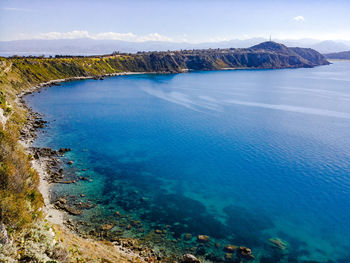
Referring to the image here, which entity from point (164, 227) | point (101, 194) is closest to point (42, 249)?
point (164, 227)

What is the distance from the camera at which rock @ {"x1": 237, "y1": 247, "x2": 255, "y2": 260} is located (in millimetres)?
27391

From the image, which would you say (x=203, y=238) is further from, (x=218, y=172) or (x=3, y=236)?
(x=3, y=236)

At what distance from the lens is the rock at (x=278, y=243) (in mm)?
29094

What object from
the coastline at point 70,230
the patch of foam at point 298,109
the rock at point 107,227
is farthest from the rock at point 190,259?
the patch of foam at point 298,109

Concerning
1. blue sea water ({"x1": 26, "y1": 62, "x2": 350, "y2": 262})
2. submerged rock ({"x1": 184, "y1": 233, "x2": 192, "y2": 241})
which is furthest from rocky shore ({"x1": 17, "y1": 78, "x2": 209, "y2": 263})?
submerged rock ({"x1": 184, "y1": 233, "x2": 192, "y2": 241})

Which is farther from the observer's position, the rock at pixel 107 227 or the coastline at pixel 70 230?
the rock at pixel 107 227

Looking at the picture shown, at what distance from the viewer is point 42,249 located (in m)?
19.9

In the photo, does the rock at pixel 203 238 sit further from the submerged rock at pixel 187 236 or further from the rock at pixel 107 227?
the rock at pixel 107 227

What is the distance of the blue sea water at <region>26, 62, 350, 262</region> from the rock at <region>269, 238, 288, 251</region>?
1.68 ft

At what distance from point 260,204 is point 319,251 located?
33.3 feet

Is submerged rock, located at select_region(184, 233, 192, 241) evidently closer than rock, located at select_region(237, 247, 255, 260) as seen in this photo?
No

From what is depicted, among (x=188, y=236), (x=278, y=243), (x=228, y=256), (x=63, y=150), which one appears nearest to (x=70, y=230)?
(x=188, y=236)

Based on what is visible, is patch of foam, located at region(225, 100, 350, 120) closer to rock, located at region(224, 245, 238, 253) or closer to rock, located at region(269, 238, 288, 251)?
rock, located at region(269, 238, 288, 251)

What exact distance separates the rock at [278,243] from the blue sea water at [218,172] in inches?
20.2
